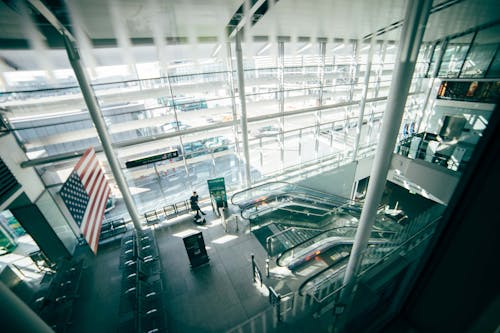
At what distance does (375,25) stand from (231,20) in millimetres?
5877

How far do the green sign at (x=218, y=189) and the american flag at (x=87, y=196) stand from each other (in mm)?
3587

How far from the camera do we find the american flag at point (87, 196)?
461 centimetres

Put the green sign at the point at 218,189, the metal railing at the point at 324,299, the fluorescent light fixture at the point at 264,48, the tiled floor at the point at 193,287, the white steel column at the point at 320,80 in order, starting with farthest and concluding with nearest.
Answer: the white steel column at the point at 320,80
the fluorescent light fixture at the point at 264,48
the green sign at the point at 218,189
the tiled floor at the point at 193,287
the metal railing at the point at 324,299

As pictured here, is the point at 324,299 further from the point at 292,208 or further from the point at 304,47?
the point at 304,47

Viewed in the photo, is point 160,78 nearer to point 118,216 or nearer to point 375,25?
point 118,216

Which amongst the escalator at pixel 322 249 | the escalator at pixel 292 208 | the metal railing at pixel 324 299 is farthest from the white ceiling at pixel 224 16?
the escalator at pixel 322 249

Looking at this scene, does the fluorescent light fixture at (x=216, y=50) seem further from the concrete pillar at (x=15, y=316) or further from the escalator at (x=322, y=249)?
the concrete pillar at (x=15, y=316)

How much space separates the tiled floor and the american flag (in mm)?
1996

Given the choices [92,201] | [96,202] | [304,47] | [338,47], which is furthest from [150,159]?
[338,47]

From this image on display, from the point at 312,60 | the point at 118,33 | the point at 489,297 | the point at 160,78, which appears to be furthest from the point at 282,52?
the point at 489,297

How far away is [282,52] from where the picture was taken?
9227 millimetres

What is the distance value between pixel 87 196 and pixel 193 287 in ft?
12.7

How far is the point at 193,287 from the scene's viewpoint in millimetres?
5773

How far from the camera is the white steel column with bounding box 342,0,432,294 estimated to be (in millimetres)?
2623
